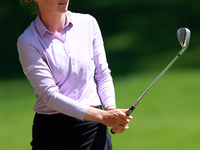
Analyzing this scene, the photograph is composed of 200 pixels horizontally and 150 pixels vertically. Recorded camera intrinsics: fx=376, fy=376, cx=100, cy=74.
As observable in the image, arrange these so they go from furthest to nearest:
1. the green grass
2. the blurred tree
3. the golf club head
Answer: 1. the blurred tree
2. the green grass
3. the golf club head

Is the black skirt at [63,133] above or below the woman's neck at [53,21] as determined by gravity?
below

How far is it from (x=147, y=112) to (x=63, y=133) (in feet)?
5.77

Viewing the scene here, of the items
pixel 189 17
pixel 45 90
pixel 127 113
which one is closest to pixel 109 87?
pixel 127 113

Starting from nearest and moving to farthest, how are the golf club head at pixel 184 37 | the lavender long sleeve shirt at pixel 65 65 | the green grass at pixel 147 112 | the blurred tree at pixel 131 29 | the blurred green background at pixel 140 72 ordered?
the lavender long sleeve shirt at pixel 65 65, the golf club head at pixel 184 37, the green grass at pixel 147 112, the blurred green background at pixel 140 72, the blurred tree at pixel 131 29

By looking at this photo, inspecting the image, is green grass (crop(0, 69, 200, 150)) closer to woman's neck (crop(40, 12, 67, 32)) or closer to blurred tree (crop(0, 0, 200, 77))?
blurred tree (crop(0, 0, 200, 77))

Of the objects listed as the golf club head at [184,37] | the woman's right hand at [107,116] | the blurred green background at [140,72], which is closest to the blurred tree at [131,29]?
the blurred green background at [140,72]

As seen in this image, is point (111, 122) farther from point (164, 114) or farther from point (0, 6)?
point (0, 6)

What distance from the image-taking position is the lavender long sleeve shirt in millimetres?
1420

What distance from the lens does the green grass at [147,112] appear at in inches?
108

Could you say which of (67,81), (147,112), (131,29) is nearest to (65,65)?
(67,81)

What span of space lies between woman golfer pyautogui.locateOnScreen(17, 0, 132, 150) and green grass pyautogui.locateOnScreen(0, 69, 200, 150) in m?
1.20

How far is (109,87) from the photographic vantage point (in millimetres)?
1597

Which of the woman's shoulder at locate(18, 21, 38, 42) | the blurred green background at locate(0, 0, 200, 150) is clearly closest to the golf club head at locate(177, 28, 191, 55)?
the woman's shoulder at locate(18, 21, 38, 42)

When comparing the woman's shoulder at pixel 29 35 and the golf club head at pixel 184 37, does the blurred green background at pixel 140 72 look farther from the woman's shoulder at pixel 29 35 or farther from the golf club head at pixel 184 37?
the woman's shoulder at pixel 29 35
